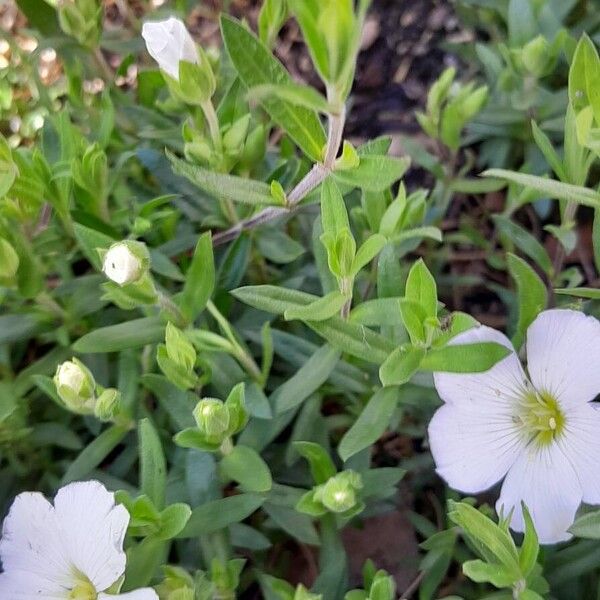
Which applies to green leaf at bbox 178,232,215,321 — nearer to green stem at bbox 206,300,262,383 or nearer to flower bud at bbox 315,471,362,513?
green stem at bbox 206,300,262,383

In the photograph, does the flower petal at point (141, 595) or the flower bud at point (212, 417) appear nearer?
the flower petal at point (141, 595)

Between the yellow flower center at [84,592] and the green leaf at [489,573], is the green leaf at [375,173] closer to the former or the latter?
the green leaf at [489,573]

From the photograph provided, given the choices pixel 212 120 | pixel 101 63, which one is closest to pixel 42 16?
pixel 101 63

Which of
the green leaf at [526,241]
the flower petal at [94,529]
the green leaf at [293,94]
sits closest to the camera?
the green leaf at [293,94]

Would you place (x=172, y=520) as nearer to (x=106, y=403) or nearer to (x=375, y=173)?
(x=106, y=403)

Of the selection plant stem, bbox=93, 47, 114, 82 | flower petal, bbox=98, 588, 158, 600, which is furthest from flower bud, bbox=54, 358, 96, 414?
plant stem, bbox=93, 47, 114, 82

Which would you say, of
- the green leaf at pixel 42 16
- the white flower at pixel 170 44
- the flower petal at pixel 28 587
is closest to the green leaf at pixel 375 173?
the white flower at pixel 170 44
